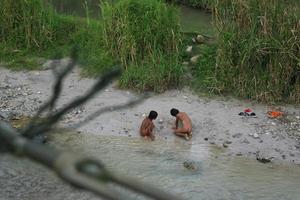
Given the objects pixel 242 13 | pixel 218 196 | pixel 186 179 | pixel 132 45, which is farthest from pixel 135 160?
pixel 242 13

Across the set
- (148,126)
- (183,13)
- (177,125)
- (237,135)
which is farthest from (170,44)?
(183,13)

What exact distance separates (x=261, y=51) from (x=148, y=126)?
155 centimetres

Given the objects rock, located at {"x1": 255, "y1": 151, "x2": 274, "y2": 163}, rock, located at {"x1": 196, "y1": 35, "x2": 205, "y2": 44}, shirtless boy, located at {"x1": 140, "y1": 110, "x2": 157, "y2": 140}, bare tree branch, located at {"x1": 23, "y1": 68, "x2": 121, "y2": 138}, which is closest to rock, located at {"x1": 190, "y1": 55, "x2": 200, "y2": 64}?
rock, located at {"x1": 196, "y1": 35, "x2": 205, "y2": 44}

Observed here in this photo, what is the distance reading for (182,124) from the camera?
19.8 feet

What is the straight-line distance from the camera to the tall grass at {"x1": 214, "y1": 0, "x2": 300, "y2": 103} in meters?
6.40

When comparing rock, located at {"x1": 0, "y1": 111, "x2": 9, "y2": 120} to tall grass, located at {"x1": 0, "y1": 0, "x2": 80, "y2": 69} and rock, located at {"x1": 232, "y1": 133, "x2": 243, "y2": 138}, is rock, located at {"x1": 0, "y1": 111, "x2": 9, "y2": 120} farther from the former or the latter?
rock, located at {"x1": 232, "y1": 133, "x2": 243, "y2": 138}

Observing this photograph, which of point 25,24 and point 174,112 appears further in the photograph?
point 25,24

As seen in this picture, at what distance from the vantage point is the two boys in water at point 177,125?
5953 mm

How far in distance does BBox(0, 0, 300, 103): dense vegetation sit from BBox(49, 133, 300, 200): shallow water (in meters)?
1.04

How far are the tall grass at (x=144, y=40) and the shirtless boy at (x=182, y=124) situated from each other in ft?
2.49

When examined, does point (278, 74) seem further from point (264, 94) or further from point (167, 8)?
A: point (167, 8)

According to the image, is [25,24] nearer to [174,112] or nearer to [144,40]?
[144,40]

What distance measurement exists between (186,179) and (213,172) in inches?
13.5

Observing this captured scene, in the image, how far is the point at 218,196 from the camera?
4.99 m
